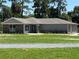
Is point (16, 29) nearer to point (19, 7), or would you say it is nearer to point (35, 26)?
point (35, 26)

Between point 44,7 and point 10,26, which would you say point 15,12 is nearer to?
point 44,7

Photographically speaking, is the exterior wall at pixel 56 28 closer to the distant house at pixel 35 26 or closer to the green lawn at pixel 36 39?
the distant house at pixel 35 26

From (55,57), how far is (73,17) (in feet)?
287

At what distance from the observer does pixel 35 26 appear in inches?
3196

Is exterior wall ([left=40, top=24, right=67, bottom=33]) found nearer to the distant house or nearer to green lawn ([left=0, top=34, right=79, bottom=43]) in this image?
the distant house

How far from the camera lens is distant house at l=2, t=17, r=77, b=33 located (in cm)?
7856

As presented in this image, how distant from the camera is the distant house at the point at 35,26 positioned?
7856 centimetres

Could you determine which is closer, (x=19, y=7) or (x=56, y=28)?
(x=56, y=28)

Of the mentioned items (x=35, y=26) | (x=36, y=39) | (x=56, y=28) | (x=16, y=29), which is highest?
(x=36, y=39)

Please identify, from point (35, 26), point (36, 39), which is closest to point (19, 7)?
point (35, 26)

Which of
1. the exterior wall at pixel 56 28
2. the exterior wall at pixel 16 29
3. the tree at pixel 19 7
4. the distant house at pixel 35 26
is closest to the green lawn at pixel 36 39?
the distant house at pixel 35 26


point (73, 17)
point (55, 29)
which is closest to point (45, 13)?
point (73, 17)

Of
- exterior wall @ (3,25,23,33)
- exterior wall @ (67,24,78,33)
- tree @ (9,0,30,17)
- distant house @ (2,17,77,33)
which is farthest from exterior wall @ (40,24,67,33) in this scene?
tree @ (9,0,30,17)

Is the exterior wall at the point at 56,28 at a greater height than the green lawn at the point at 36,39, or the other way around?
the green lawn at the point at 36,39
